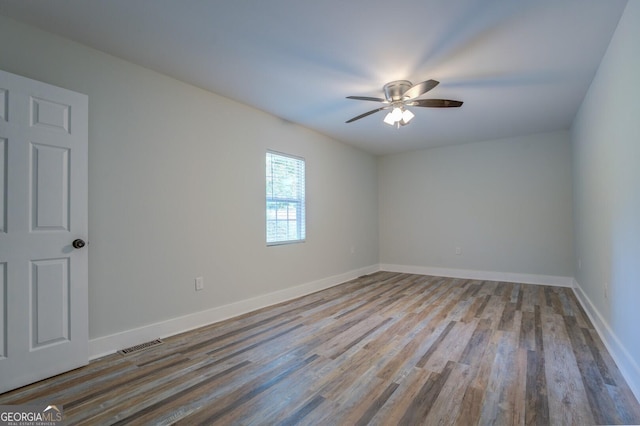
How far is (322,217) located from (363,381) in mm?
3037

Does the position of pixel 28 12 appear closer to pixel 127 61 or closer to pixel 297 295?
pixel 127 61

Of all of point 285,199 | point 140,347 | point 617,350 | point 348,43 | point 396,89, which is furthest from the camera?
point 285,199

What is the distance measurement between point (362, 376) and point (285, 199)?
2.60m

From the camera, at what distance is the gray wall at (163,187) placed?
2.40 metres

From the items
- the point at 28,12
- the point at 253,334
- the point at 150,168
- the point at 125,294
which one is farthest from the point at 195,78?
the point at 253,334

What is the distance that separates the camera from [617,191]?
7.43 feet

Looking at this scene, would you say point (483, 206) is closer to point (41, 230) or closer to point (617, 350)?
point (617, 350)

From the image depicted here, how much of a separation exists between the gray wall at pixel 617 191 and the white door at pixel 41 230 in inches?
145

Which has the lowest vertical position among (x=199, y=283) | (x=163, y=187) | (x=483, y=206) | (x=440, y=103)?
(x=199, y=283)

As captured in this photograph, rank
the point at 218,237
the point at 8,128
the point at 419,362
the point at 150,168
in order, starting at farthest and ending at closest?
the point at 218,237
the point at 150,168
the point at 419,362
the point at 8,128

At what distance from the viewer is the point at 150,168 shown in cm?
276

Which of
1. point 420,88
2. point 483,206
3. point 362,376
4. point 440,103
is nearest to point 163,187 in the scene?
point 362,376

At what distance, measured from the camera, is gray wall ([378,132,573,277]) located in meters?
4.79

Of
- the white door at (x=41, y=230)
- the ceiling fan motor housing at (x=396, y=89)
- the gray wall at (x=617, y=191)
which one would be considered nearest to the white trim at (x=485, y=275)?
the gray wall at (x=617, y=191)
